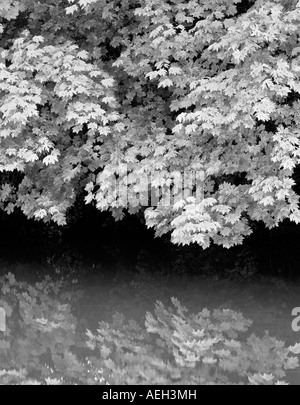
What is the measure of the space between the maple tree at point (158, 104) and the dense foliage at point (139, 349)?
983 millimetres

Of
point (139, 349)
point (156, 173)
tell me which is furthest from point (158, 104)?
point (139, 349)

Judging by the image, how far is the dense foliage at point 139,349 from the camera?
17.1 feet

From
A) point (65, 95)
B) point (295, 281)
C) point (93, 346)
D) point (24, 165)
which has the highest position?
point (65, 95)

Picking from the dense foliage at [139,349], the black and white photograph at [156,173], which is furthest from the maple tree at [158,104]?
the dense foliage at [139,349]

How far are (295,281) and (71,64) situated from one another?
3.50 metres

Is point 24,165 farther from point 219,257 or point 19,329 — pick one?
point 219,257

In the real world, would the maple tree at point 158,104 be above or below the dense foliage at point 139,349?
above

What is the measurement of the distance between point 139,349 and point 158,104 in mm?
3503

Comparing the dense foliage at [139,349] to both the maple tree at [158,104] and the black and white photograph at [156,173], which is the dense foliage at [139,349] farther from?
the maple tree at [158,104]

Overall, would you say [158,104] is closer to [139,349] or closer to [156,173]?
[156,173]

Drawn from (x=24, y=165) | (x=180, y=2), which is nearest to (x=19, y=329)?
(x=24, y=165)

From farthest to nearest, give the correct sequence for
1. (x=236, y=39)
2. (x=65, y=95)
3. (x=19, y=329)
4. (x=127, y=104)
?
(x=127, y=104) → (x=65, y=95) → (x=236, y=39) → (x=19, y=329)

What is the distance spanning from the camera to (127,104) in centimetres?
835

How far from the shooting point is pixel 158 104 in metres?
8.32
